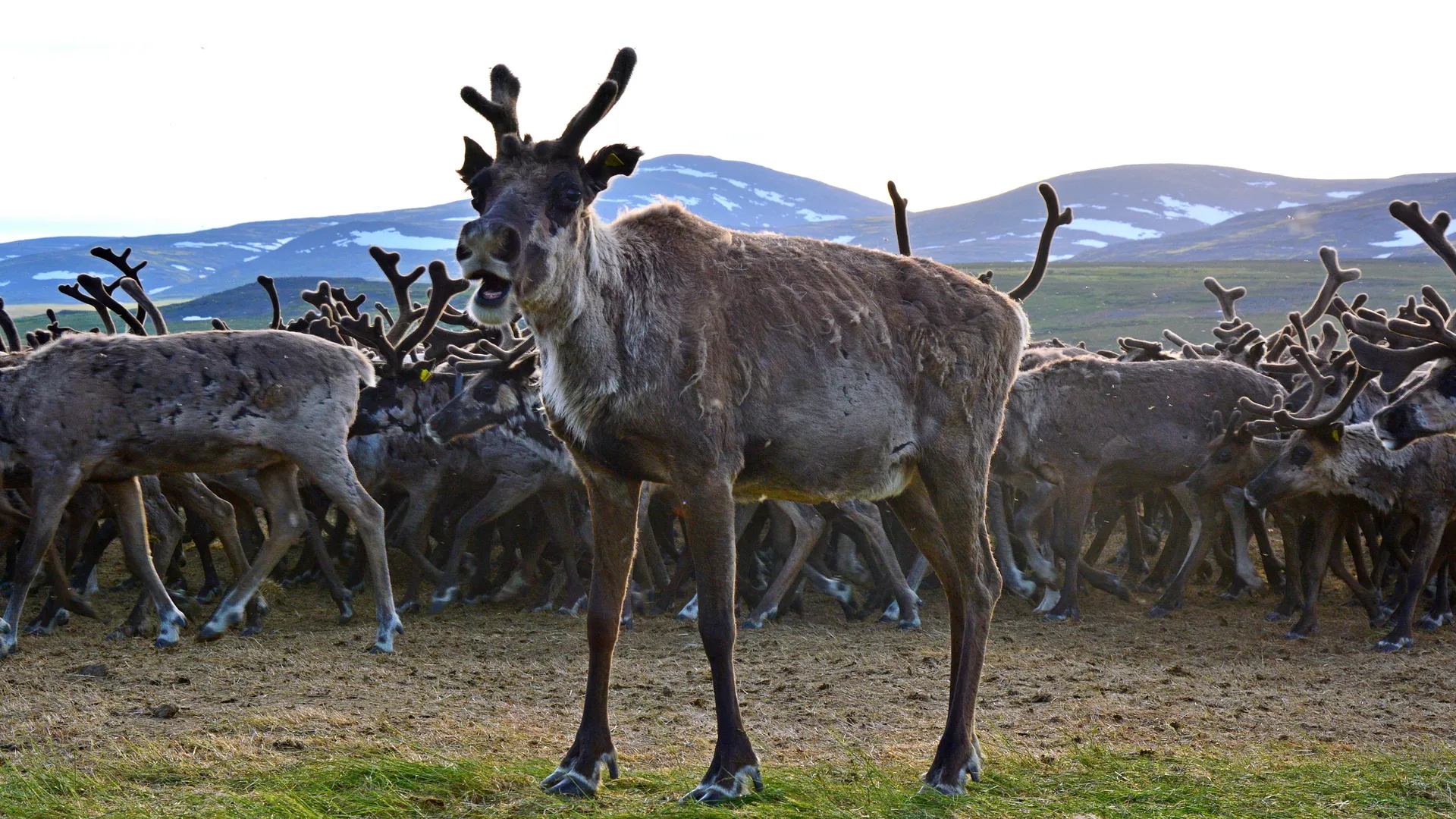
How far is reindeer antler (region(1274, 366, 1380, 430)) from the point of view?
8.37m

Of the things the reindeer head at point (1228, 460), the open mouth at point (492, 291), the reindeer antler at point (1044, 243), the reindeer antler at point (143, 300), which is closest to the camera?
the open mouth at point (492, 291)

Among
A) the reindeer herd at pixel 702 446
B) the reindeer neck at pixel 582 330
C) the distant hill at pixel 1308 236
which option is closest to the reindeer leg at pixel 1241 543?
the reindeer herd at pixel 702 446

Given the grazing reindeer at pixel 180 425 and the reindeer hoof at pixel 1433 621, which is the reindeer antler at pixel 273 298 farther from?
the reindeer hoof at pixel 1433 621

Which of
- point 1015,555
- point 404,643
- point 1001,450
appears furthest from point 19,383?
point 1015,555

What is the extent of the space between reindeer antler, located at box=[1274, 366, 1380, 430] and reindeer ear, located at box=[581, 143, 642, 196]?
18.8ft

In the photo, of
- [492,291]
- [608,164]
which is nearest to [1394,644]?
[608,164]

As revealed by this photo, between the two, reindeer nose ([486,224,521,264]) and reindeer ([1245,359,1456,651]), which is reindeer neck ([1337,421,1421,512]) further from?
reindeer nose ([486,224,521,264])

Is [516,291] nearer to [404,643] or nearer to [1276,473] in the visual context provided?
[404,643]

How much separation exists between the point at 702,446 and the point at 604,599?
0.76m

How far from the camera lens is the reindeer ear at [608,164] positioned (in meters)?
4.50

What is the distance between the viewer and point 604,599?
4777mm

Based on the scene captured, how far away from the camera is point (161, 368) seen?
26.6 feet

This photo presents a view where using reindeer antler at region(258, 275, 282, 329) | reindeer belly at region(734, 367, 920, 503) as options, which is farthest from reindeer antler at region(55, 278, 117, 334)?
reindeer belly at region(734, 367, 920, 503)

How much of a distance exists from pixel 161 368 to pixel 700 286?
4.77 metres
